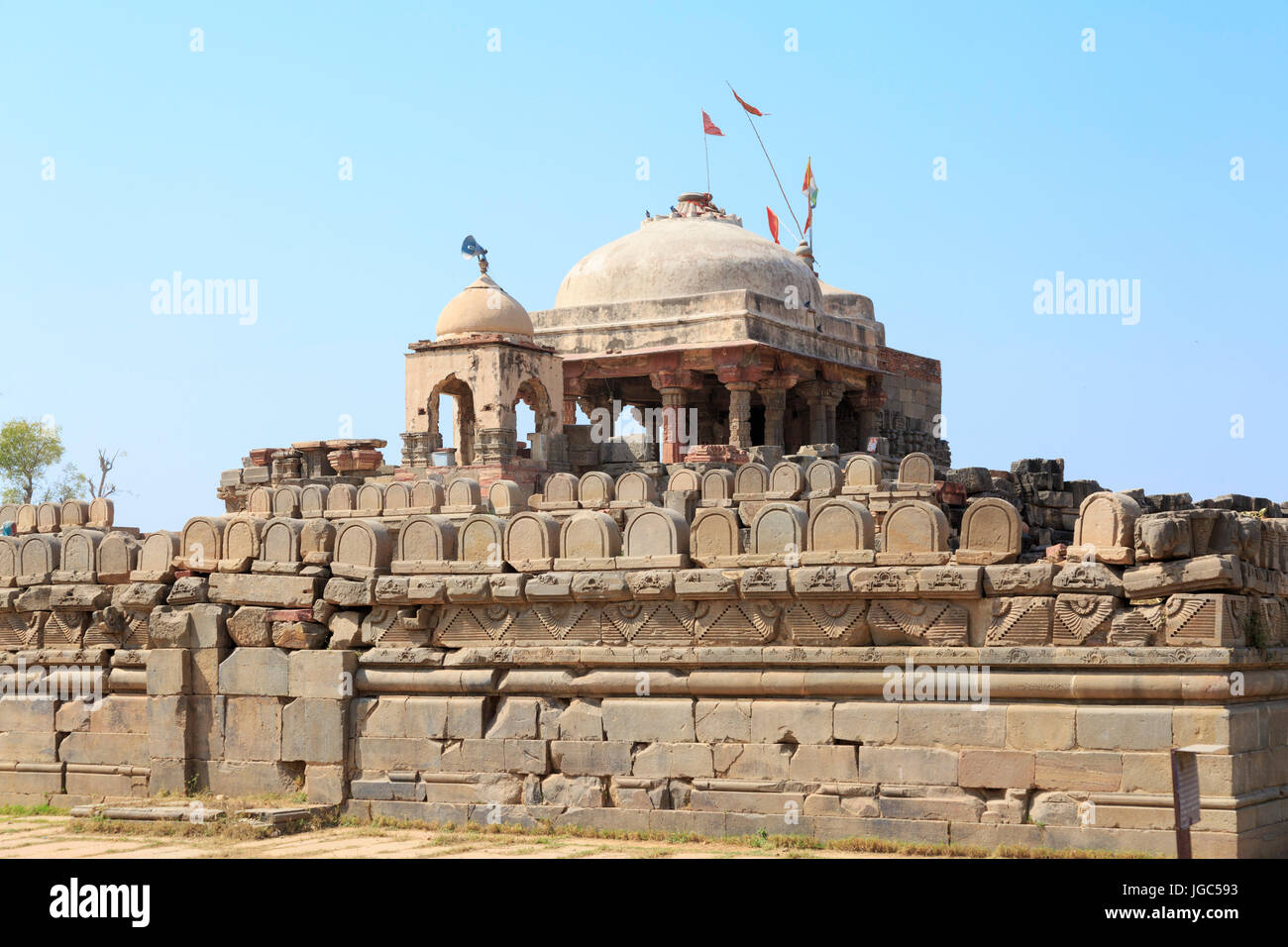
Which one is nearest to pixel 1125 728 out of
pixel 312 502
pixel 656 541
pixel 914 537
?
pixel 914 537

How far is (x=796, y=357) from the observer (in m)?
30.4

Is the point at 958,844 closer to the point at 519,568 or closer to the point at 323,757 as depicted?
the point at 519,568

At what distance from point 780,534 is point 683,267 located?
21.0 meters

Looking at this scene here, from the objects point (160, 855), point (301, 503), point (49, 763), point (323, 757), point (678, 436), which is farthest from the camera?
point (678, 436)

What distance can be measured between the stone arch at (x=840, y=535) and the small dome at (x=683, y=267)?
20.4 meters

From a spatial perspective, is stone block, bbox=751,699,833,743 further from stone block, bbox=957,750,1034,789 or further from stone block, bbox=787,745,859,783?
stone block, bbox=957,750,1034,789

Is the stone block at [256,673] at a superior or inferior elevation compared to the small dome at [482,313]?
inferior

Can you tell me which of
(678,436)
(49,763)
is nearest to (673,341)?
(678,436)

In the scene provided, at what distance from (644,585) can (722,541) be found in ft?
1.91

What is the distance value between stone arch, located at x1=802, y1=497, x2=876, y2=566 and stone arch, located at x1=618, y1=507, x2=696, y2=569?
875 mm

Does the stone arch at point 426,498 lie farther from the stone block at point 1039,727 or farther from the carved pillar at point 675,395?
the carved pillar at point 675,395

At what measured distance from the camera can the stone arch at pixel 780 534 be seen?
33.1ft
